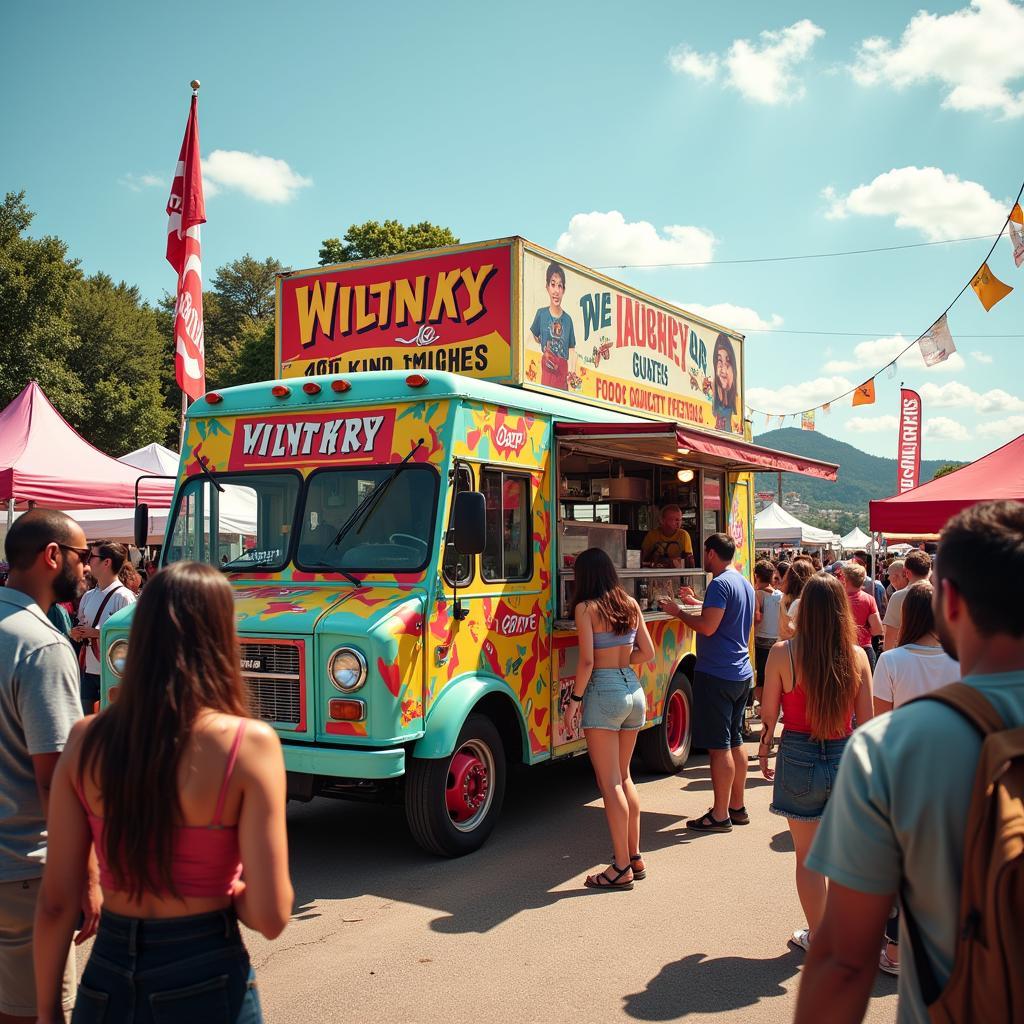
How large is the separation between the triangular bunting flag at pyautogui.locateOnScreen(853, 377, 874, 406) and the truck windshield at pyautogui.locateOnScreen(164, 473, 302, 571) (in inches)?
584

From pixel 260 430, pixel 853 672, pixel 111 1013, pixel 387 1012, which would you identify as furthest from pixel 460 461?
pixel 111 1013

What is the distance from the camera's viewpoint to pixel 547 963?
4715 mm

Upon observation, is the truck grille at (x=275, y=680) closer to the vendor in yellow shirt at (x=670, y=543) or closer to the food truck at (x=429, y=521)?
the food truck at (x=429, y=521)

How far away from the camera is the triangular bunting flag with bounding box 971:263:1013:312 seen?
1163 centimetres

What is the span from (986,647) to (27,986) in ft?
8.82

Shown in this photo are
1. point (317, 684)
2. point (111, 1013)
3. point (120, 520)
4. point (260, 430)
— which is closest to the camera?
point (111, 1013)

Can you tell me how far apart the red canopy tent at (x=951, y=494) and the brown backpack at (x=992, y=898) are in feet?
20.7

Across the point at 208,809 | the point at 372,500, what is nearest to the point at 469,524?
the point at 372,500

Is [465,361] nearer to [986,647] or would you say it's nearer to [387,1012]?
[387,1012]

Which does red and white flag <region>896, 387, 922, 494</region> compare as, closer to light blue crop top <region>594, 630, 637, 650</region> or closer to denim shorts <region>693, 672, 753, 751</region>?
denim shorts <region>693, 672, 753, 751</region>

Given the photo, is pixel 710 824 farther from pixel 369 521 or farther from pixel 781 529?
pixel 781 529

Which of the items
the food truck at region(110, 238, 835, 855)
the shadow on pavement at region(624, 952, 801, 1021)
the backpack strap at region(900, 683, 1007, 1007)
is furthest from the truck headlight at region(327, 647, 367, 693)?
the backpack strap at region(900, 683, 1007, 1007)

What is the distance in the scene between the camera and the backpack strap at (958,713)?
1705mm

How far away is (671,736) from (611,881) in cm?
361
